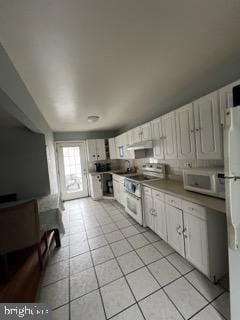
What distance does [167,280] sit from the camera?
169cm

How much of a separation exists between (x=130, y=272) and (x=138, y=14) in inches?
101

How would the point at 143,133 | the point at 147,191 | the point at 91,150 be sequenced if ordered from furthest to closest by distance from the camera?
the point at 91,150, the point at 143,133, the point at 147,191

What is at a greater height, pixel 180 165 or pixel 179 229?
pixel 180 165

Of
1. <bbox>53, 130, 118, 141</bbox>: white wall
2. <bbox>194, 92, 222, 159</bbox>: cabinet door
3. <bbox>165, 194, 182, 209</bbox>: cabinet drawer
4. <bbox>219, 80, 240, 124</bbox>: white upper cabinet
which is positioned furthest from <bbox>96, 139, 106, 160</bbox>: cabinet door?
<bbox>219, 80, 240, 124</bbox>: white upper cabinet

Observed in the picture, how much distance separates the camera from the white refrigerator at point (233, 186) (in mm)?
959

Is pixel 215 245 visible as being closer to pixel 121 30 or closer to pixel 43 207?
pixel 121 30

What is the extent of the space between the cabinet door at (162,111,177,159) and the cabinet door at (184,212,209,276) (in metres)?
1.02

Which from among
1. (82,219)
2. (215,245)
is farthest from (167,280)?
(82,219)

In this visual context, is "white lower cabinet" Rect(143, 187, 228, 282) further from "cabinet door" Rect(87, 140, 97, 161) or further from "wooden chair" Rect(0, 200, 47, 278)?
"cabinet door" Rect(87, 140, 97, 161)

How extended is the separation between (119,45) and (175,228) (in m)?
2.19

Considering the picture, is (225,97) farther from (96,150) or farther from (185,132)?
(96,150)

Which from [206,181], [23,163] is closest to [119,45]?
[206,181]

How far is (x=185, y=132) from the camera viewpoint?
210cm

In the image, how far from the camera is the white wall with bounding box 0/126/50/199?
292 centimetres
